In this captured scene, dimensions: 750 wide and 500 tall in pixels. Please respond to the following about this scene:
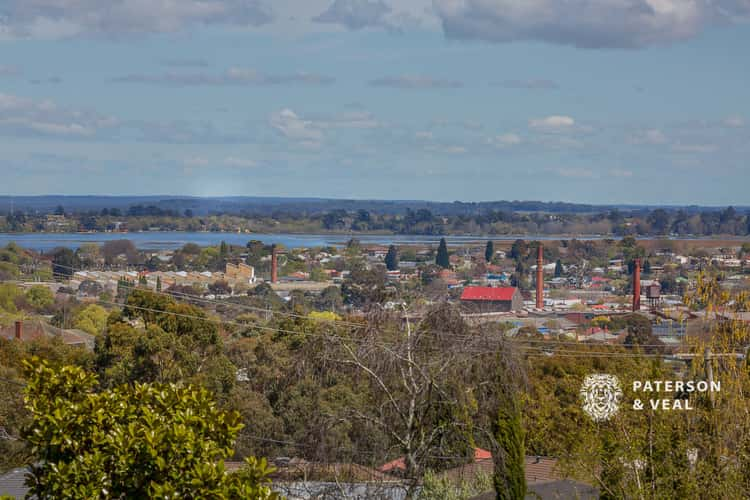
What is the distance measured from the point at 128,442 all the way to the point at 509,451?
7.77 metres

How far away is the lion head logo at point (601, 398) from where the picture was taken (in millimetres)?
12602

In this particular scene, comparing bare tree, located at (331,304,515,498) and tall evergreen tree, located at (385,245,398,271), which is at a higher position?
bare tree, located at (331,304,515,498)

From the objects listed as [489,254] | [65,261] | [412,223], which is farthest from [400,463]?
[412,223]

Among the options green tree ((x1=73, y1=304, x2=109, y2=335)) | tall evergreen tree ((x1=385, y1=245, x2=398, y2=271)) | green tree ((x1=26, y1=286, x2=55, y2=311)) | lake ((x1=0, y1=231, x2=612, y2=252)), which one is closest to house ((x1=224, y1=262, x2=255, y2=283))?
tall evergreen tree ((x1=385, y1=245, x2=398, y2=271))

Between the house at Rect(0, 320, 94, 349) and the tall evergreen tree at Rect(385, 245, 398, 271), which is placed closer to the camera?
the house at Rect(0, 320, 94, 349)

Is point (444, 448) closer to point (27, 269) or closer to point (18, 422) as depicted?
point (18, 422)

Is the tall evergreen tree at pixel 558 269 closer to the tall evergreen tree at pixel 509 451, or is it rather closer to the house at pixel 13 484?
the house at pixel 13 484

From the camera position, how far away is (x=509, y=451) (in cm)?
1324

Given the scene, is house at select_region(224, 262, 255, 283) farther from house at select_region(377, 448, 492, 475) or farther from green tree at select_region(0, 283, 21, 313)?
house at select_region(377, 448, 492, 475)

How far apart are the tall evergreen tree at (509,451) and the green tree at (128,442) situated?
6878mm

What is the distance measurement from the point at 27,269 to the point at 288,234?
9048cm

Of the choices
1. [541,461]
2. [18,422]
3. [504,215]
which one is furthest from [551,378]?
[504,215]

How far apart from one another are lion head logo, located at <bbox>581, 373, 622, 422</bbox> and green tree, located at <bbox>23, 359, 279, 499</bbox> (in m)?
6.80

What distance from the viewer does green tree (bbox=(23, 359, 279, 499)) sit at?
623 centimetres
